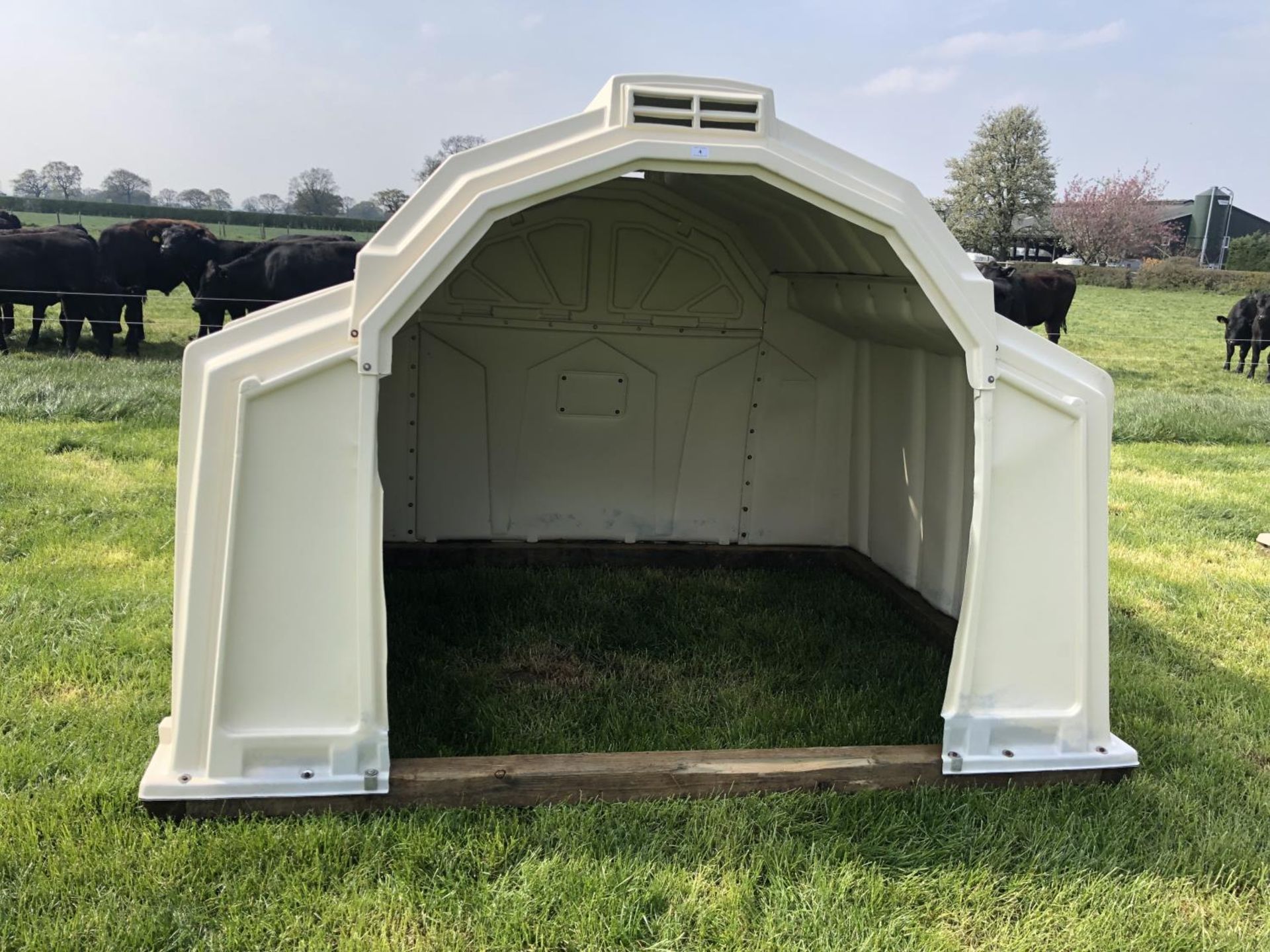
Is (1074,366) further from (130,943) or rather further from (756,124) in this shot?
(130,943)

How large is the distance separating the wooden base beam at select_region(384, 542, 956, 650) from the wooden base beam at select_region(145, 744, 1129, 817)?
177 cm

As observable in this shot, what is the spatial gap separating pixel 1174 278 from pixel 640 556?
3619 cm

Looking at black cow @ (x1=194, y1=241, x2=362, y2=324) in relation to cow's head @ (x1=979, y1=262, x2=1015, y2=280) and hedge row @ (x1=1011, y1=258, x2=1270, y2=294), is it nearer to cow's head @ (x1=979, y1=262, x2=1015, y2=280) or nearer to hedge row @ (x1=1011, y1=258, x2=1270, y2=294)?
cow's head @ (x1=979, y1=262, x2=1015, y2=280)

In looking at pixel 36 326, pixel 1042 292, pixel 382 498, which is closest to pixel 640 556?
pixel 382 498

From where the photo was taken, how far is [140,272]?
14.6 meters

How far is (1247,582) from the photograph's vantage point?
5695 mm

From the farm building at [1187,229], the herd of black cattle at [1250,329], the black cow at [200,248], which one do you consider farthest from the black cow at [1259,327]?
the farm building at [1187,229]

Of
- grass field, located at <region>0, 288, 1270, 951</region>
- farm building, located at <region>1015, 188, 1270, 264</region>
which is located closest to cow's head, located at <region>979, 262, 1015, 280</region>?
grass field, located at <region>0, 288, 1270, 951</region>

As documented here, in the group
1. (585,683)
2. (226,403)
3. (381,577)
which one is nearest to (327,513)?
(381,577)

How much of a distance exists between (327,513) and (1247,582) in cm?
529

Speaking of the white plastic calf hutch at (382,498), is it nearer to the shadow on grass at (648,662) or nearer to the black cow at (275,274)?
the shadow on grass at (648,662)

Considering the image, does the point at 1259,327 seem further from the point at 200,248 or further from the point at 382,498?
the point at 382,498

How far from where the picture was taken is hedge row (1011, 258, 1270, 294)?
3356cm

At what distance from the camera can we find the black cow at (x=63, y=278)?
12.8 metres
